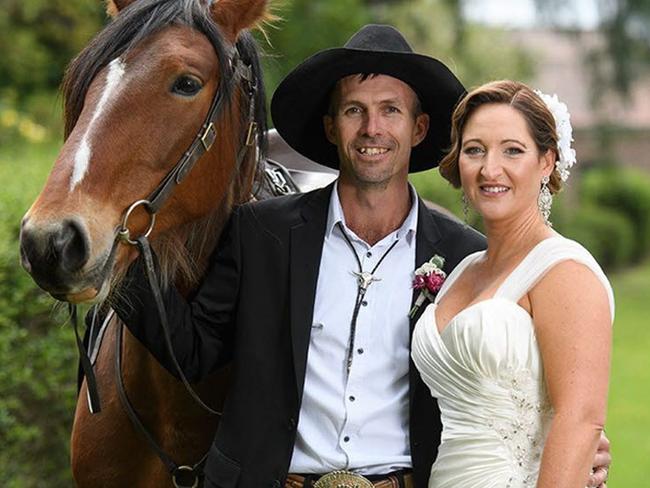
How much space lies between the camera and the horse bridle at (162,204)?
3.40m

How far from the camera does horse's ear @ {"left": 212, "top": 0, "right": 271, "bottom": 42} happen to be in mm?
3654

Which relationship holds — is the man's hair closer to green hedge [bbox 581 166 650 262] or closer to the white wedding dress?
the white wedding dress

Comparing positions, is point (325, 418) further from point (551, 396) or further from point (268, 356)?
point (551, 396)

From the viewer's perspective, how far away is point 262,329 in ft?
12.1

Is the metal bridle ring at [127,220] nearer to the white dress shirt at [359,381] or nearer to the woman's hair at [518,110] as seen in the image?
the white dress shirt at [359,381]

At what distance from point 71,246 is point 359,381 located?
3.13 feet

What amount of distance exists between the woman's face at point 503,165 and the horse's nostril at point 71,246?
105 centimetres

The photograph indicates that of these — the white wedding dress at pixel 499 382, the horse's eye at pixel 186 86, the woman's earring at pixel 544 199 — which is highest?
the horse's eye at pixel 186 86

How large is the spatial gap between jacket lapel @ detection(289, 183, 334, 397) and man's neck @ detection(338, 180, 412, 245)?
0.08 metres

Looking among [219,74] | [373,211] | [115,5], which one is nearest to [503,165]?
[373,211]

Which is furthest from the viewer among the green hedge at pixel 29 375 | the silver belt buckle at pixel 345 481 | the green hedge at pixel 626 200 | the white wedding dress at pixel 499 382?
the green hedge at pixel 626 200

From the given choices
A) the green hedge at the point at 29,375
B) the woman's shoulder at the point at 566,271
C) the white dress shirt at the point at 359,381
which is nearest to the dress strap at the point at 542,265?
the woman's shoulder at the point at 566,271

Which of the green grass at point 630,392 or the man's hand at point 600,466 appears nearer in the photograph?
the man's hand at point 600,466

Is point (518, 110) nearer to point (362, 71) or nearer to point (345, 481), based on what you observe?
point (362, 71)
